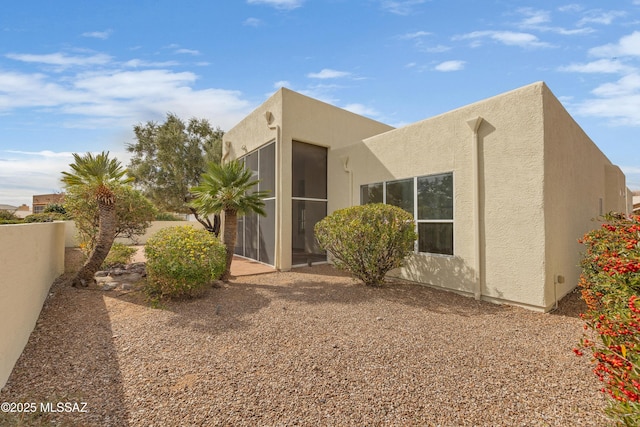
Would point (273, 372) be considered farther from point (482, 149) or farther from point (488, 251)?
point (482, 149)

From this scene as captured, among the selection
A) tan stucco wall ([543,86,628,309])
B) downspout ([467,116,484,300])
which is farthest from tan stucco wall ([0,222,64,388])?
tan stucco wall ([543,86,628,309])

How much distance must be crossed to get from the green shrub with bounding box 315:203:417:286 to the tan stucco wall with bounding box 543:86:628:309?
258cm

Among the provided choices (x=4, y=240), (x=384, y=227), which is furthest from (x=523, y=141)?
(x=4, y=240)

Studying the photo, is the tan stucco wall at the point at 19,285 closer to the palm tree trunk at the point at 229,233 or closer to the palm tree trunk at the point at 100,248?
the palm tree trunk at the point at 100,248

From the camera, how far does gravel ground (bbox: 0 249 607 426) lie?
7.74 feet

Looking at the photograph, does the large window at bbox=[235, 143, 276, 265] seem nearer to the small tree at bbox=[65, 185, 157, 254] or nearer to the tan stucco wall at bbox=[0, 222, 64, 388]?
the small tree at bbox=[65, 185, 157, 254]

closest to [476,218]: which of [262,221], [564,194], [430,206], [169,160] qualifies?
[430,206]

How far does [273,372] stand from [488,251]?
16.1 feet

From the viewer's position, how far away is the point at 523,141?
5125 millimetres

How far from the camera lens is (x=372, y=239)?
605 cm

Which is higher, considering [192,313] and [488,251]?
[488,251]

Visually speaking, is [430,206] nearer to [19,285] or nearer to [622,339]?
[622,339]

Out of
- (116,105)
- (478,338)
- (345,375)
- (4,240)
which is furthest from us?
(116,105)

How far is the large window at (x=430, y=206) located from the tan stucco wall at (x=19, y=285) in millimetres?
7210
